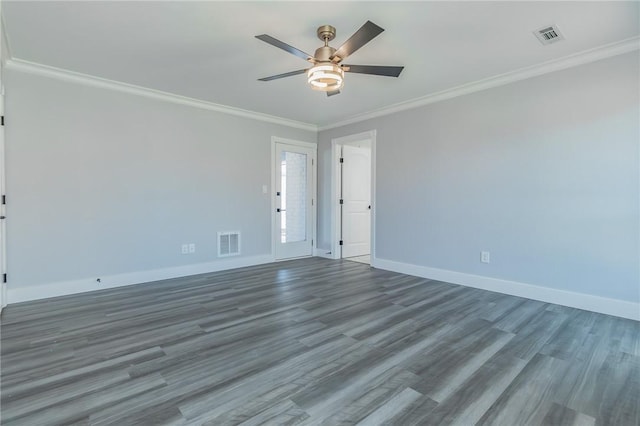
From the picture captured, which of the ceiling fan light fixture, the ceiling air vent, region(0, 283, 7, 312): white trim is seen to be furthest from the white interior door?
region(0, 283, 7, 312): white trim

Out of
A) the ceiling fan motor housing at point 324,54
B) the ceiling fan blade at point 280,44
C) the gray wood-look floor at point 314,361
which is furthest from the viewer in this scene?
the ceiling fan motor housing at point 324,54

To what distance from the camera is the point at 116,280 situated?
3904 mm

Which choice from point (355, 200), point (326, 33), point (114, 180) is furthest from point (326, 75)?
point (355, 200)

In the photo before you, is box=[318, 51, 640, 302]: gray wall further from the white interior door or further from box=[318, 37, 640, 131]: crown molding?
the white interior door

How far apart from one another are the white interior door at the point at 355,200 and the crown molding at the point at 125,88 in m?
1.51

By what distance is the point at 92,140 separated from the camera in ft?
12.3

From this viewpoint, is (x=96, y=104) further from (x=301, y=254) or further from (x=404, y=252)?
(x=404, y=252)

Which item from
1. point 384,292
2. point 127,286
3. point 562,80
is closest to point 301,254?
point 384,292

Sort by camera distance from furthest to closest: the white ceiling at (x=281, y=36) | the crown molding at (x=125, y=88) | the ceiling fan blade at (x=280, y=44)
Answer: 1. the crown molding at (x=125, y=88)
2. the white ceiling at (x=281, y=36)
3. the ceiling fan blade at (x=280, y=44)

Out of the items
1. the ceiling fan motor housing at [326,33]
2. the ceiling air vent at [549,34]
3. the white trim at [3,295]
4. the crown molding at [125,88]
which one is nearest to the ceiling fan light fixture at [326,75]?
the ceiling fan motor housing at [326,33]

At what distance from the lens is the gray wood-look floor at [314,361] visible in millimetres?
1609

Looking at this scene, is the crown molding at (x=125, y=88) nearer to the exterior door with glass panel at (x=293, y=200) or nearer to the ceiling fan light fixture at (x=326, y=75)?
the exterior door with glass panel at (x=293, y=200)

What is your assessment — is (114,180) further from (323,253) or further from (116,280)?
(323,253)

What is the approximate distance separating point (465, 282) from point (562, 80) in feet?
8.33
